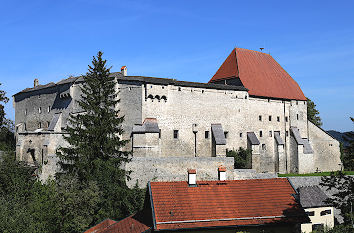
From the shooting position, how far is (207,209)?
1744cm

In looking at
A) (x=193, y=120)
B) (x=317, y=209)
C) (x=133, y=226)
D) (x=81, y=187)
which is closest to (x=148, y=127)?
(x=193, y=120)

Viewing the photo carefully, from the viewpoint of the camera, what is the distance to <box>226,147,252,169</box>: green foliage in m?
37.5

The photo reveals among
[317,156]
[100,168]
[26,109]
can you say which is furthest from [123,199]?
[317,156]

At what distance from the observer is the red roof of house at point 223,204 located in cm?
1684

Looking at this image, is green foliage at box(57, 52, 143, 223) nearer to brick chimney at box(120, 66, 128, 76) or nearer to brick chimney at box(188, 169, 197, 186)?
brick chimney at box(120, 66, 128, 76)

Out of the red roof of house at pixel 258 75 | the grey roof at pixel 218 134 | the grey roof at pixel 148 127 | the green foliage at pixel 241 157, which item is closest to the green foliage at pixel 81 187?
the grey roof at pixel 148 127

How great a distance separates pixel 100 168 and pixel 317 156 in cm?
2792

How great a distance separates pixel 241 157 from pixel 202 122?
5119 millimetres

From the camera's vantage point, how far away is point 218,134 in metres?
38.2

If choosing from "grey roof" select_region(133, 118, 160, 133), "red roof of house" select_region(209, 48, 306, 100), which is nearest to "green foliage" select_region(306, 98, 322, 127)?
"red roof of house" select_region(209, 48, 306, 100)

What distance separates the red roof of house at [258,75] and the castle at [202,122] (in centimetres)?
15

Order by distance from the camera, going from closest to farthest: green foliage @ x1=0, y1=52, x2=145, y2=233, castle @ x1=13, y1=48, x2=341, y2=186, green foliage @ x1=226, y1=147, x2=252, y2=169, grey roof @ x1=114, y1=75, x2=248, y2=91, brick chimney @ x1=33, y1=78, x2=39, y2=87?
green foliage @ x1=0, y1=52, x2=145, y2=233 → castle @ x1=13, y1=48, x2=341, y2=186 → grey roof @ x1=114, y1=75, x2=248, y2=91 → green foliage @ x1=226, y1=147, x2=252, y2=169 → brick chimney @ x1=33, y1=78, x2=39, y2=87

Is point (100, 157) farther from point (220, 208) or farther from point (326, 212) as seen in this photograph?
point (326, 212)

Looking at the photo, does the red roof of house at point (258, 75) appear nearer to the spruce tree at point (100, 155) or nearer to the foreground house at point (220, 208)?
the spruce tree at point (100, 155)
